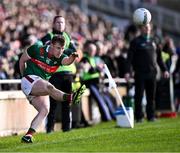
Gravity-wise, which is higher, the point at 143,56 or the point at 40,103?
the point at 143,56

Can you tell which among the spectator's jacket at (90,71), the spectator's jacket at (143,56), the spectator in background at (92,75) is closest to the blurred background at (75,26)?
the spectator in background at (92,75)

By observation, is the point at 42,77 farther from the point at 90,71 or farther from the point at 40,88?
the point at 90,71

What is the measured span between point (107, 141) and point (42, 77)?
1.69 metres

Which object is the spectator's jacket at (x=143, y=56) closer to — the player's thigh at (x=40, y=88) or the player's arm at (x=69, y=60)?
the player's arm at (x=69, y=60)

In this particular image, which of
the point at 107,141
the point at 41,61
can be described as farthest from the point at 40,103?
the point at 107,141

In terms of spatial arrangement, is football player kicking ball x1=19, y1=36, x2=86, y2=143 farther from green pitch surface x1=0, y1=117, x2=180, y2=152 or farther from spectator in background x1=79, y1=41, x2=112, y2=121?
spectator in background x1=79, y1=41, x2=112, y2=121

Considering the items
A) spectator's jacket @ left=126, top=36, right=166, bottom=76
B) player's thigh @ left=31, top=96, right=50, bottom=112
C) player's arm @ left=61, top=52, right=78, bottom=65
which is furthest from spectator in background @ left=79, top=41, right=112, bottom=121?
player's thigh @ left=31, top=96, right=50, bottom=112

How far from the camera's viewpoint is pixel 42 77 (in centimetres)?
1531

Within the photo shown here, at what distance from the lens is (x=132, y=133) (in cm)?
1606

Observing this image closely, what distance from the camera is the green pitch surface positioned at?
13414 millimetres

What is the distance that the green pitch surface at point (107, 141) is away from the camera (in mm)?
13414

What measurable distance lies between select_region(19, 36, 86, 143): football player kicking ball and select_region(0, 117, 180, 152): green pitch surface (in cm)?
53

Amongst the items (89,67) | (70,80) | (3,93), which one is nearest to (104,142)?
(70,80)

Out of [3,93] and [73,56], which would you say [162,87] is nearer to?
[3,93]
